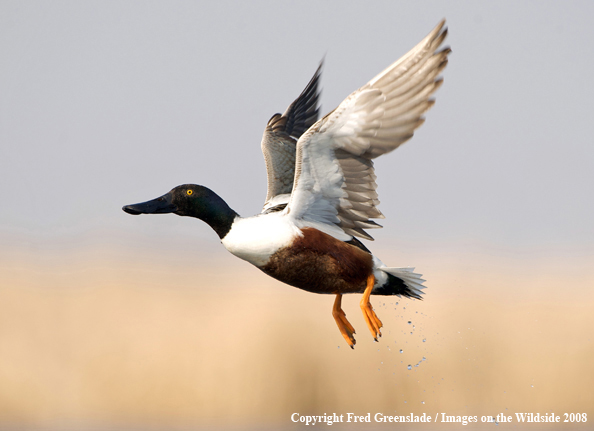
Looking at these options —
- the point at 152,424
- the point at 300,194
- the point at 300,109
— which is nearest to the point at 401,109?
the point at 300,194

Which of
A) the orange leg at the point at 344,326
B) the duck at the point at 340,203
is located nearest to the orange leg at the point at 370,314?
the duck at the point at 340,203

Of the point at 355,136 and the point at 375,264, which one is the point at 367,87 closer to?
the point at 355,136

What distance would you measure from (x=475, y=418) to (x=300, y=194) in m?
5.97

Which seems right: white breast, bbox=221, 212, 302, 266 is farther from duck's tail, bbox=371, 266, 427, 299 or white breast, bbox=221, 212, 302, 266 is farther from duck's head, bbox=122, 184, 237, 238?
duck's tail, bbox=371, 266, 427, 299

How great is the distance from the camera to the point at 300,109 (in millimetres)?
6379

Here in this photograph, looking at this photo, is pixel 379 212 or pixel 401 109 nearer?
pixel 401 109

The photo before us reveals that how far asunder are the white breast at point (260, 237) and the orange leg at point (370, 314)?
0.63 m

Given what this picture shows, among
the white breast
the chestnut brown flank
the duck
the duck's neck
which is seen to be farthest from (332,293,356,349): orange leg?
the duck's neck

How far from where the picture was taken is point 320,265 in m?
4.20

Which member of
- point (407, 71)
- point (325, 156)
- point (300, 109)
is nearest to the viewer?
point (407, 71)

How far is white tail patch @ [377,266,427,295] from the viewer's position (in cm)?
448

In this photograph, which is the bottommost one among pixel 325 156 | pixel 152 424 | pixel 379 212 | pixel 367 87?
pixel 152 424

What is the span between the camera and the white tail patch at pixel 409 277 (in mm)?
4484

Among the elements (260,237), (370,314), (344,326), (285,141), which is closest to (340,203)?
(260,237)
